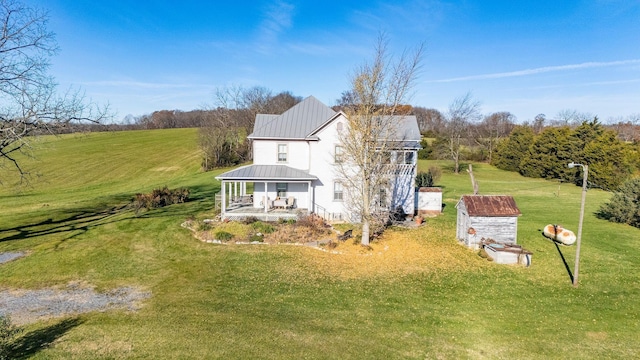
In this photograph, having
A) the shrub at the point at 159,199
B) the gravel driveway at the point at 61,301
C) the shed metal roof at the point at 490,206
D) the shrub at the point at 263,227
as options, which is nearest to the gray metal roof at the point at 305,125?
the shed metal roof at the point at 490,206

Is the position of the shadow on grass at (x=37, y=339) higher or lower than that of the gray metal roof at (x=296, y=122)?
lower

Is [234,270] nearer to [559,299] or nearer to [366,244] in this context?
[366,244]

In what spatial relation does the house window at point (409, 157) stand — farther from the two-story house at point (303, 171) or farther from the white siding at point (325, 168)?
the white siding at point (325, 168)

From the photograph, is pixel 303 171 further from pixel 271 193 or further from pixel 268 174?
pixel 271 193

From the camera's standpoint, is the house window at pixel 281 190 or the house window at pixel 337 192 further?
the house window at pixel 281 190

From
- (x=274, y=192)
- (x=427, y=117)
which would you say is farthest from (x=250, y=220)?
(x=427, y=117)

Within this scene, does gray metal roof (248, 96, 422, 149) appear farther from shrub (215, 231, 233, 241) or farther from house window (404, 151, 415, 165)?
shrub (215, 231, 233, 241)

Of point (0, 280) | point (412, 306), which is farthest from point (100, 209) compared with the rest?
point (412, 306)
